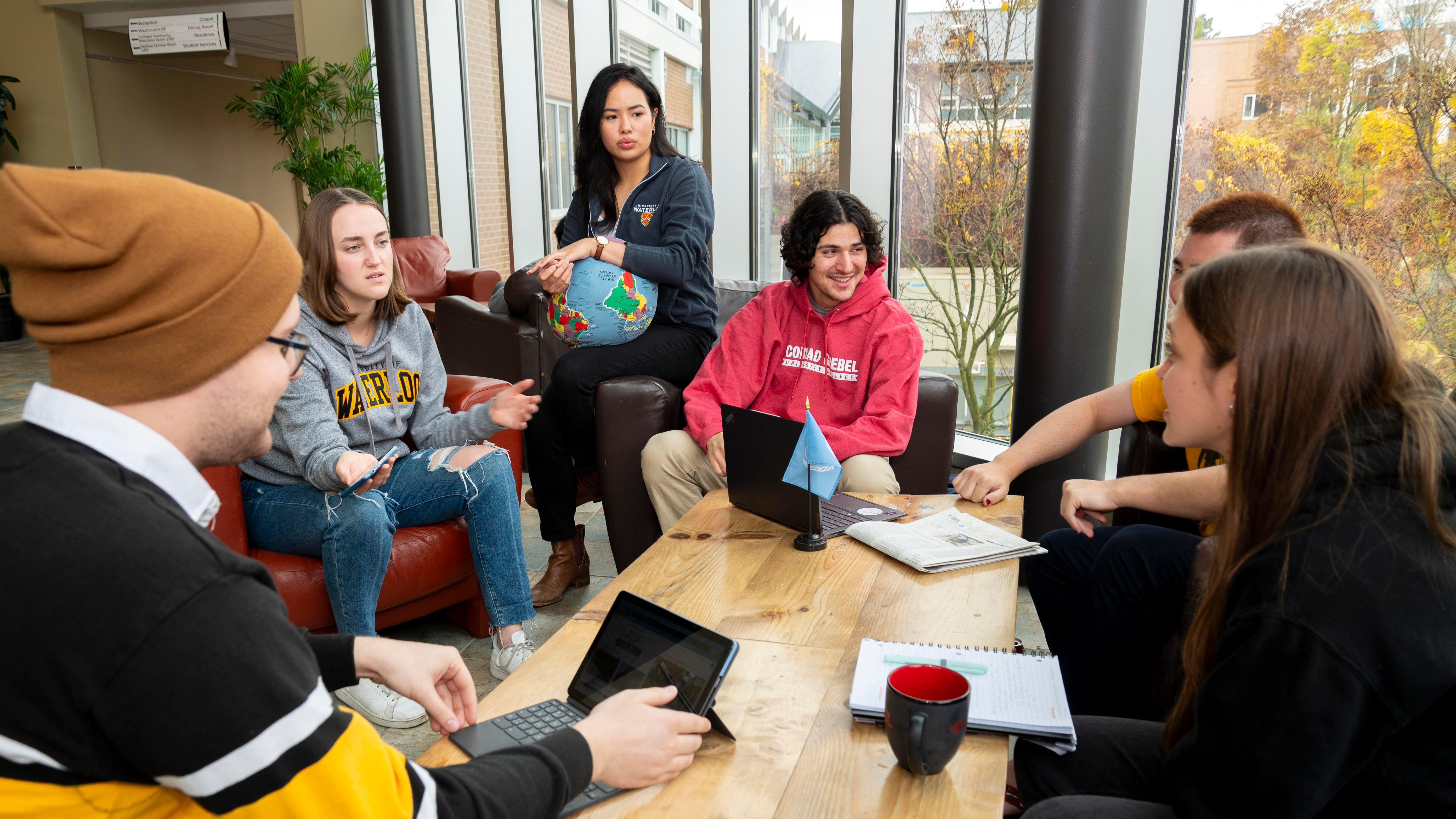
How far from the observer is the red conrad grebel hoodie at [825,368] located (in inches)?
93.0

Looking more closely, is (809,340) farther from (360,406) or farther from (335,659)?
(335,659)

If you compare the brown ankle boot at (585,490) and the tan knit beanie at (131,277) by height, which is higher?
the tan knit beanie at (131,277)

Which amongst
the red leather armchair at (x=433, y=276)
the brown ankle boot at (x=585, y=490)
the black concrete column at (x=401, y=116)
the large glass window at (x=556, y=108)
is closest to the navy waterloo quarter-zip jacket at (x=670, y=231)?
the brown ankle boot at (x=585, y=490)

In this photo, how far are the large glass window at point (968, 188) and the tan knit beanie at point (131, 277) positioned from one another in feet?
10.3

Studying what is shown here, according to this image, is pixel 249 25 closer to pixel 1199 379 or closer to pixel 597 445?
pixel 597 445

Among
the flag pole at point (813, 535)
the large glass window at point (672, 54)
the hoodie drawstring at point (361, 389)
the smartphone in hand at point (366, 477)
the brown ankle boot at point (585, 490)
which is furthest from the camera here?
the large glass window at point (672, 54)

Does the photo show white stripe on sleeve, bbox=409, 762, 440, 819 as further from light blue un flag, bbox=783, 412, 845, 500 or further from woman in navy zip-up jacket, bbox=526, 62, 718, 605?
woman in navy zip-up jacket, bbox=526, 62, 718, 605

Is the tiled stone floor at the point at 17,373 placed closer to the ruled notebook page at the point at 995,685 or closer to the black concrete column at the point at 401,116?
the black concrete column at the point at 401,116

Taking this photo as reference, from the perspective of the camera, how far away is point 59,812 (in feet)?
2.19

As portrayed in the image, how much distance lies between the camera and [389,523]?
6.88 ft

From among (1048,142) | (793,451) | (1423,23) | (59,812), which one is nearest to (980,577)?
(793,451)

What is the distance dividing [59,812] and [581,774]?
434mm

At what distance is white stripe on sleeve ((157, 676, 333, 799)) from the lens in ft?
2.14

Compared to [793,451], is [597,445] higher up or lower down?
lower down
